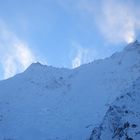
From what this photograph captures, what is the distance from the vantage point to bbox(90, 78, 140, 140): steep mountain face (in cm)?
2678

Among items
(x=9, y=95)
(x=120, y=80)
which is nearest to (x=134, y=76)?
(x=120, y=80)

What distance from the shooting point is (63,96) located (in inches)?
2662

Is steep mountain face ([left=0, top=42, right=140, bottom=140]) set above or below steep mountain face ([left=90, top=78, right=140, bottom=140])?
above

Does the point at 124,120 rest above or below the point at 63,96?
below

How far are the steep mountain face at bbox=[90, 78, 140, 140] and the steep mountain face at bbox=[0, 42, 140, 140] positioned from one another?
18.7 meters

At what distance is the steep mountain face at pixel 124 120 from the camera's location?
2678 cm

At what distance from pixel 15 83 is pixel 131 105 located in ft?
156

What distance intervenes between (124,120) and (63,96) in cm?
3963

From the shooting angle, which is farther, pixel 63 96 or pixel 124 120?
pixel 63 96

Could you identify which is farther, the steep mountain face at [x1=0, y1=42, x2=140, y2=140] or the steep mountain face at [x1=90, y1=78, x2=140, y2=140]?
the steep mountain face at [x1=0, y1=42, x2=140, y2=140]

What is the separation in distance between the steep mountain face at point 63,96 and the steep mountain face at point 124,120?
1872cm

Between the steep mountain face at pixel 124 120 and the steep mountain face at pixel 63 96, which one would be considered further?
the steep mountain face at pixel 63 96

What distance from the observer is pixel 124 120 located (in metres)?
28.4

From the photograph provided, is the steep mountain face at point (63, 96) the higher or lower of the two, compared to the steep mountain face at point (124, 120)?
higher
